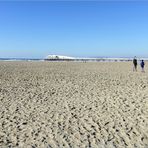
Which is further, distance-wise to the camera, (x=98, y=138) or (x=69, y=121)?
(x=69, y=121)

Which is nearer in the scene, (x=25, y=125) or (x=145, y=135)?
(x=145, y=135)

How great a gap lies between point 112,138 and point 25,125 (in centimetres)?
248

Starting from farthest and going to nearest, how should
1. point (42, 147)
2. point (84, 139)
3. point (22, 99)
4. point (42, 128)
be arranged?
point (22, 99) → point (42, 128) → point (84, 139) → point (42, 147)

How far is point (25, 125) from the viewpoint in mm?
8008

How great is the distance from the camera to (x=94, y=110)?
31.8ft

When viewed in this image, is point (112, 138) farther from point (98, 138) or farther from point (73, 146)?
point (73, 146)

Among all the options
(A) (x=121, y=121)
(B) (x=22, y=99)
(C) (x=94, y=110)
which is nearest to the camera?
(A) (x=121, y=121)

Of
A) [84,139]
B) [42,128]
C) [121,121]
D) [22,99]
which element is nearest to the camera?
[84,139]

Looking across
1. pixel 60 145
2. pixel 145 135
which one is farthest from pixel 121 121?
pixel 60 145

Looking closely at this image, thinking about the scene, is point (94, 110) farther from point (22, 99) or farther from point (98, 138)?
point (22, 99)

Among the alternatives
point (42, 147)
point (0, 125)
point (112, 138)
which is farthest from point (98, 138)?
point (0, 125)

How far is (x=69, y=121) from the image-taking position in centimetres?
838

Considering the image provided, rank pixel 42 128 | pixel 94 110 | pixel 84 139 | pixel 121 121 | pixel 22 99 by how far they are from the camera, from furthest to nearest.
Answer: pixel 22 99
pixel 94 110
pixel 121 121
pixel 42 128
pixel 84 139

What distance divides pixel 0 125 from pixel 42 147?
200 cm
